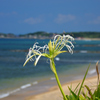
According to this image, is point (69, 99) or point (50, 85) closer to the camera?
point (69, 99)

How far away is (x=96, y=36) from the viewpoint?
153 m

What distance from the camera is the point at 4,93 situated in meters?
8.03

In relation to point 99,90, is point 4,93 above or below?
below

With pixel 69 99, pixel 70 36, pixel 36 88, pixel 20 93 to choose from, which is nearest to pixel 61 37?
pixel 70 36

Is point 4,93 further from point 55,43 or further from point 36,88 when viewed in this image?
point 55,43

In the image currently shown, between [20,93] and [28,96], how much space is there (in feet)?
1.82

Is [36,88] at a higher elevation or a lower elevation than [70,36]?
lower

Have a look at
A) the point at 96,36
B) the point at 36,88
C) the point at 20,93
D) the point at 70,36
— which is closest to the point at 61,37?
the point at 70,36

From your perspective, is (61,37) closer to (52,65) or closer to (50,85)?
(52,65)

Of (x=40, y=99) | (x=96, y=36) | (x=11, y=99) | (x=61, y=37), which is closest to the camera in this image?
(x=61, y=37)

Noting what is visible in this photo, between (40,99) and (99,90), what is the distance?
15.0 feet

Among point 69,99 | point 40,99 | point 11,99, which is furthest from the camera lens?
point 11,99

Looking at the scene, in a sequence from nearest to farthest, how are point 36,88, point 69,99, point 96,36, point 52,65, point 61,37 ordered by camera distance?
point 52,65 < point 61,37 < point 69,99 < point 36,88 < point 96,36

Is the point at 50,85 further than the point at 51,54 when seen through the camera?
Yes
